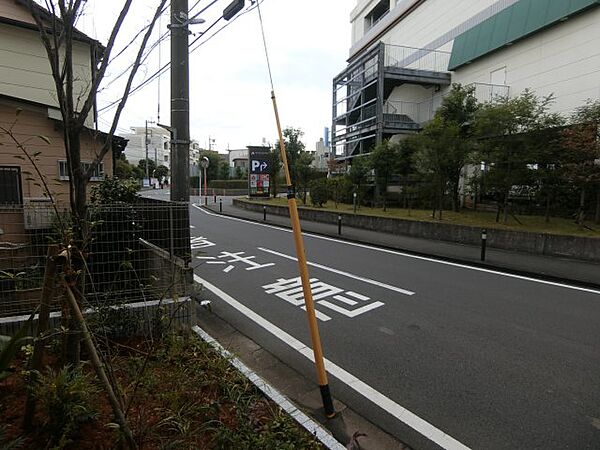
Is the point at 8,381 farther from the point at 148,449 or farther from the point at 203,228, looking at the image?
the point at 203,228

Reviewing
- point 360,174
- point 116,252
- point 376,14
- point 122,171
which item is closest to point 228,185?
point 376,14

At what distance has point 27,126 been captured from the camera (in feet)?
29.3

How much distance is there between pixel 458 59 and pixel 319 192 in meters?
10.8

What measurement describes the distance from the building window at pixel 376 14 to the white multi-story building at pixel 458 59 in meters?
0.09

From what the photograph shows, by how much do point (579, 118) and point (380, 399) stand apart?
12.5 metres

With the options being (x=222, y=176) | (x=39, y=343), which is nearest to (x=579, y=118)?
(x=39, y=343)

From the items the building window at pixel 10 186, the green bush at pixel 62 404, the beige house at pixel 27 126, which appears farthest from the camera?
the building window at pixel 10 186

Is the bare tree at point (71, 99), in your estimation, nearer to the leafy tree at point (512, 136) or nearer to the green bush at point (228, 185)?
the leafy tree at point (512, 136)

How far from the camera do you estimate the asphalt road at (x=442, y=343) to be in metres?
3.18

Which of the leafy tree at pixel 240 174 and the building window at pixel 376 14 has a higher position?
the building window at pixel 376 14

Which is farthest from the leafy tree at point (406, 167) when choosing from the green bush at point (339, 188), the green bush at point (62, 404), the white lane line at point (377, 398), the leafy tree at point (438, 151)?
the green bush at point (62, 404)

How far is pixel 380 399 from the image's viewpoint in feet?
11.6

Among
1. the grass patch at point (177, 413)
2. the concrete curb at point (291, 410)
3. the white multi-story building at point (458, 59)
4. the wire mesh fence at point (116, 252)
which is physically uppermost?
the white multi-story building at point (458, 59)

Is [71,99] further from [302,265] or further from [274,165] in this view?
[274,165]
